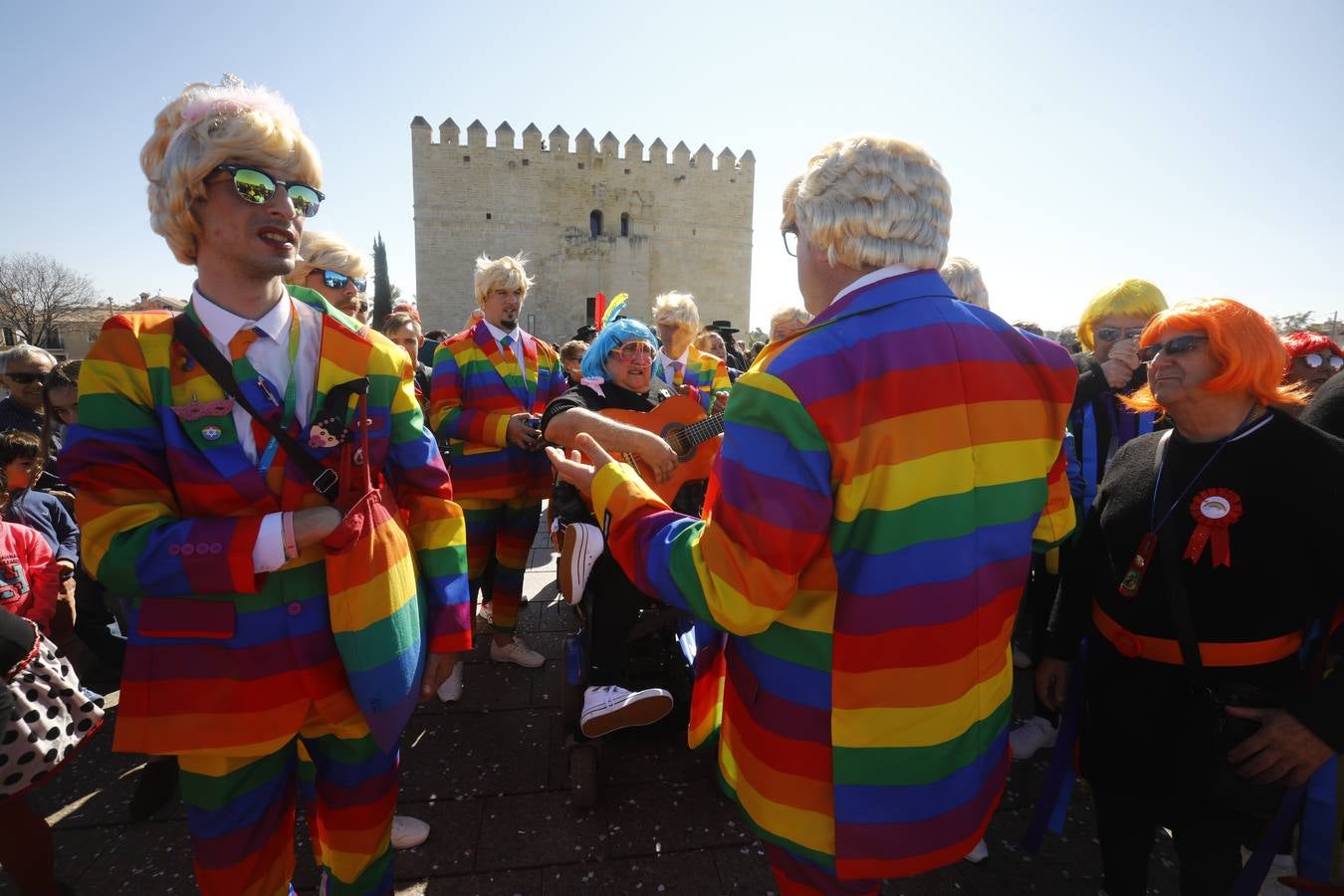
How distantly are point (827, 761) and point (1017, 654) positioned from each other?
3.22 metres

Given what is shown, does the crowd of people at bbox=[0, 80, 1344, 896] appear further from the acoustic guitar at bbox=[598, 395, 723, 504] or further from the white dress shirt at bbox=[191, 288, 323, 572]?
the acoustic guitar at bbox=[598, 395, 723, 504]

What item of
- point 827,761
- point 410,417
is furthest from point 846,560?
point 410,417

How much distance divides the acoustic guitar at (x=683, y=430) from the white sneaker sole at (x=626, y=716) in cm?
99

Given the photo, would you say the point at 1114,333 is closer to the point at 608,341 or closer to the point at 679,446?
the point at 679,446

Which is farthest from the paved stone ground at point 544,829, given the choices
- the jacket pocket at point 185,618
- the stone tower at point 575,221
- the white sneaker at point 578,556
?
the stone tower at point 575,221

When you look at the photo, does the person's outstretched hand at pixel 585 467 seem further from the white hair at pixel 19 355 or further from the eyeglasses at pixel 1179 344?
the white hair at pixel 19 355

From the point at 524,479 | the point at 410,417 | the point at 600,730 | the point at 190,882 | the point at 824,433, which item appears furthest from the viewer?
the point at 524,479

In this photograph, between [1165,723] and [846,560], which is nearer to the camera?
[846,560]

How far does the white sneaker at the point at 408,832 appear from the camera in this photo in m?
2.41

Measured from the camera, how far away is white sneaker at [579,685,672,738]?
253cm

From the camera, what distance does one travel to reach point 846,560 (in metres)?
1.26

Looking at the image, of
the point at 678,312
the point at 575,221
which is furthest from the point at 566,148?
the point at 678,312

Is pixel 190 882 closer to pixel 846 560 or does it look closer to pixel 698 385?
pixel 846 560

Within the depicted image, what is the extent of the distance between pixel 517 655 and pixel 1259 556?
345 cm
